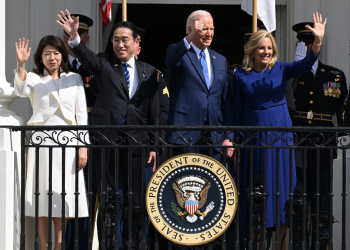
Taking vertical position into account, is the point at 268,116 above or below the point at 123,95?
below

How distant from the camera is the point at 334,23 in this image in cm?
670

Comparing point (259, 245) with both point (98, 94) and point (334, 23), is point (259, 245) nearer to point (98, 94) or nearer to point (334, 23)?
point (98, 94)

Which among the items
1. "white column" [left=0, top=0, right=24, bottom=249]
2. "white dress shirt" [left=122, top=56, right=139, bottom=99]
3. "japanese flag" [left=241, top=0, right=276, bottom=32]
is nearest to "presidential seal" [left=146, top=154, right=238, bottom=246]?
"white dress shirt" [left=122, top=56, right=139, bottom=99]

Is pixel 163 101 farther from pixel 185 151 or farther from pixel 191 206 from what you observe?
pixel 191 206

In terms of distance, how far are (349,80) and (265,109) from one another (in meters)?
1.89

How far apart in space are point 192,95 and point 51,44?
1.27 metres

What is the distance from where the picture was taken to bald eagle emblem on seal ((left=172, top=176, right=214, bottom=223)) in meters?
4.74

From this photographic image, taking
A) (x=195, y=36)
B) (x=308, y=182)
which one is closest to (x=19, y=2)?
(x=195, y=36)

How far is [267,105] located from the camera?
5102 mm

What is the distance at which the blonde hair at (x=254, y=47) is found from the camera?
5.14m

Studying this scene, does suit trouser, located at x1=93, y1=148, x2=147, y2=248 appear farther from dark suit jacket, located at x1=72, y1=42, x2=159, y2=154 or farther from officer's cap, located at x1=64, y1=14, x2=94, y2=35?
officer's cap, located at x1=64, y1=14, x2=94, y2=35

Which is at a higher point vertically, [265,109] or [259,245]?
[265,109]

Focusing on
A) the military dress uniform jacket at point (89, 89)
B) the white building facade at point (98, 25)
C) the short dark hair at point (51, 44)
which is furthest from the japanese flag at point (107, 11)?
the short dark hair at point (51, 44)

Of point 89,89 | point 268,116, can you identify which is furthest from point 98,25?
point 268,116
